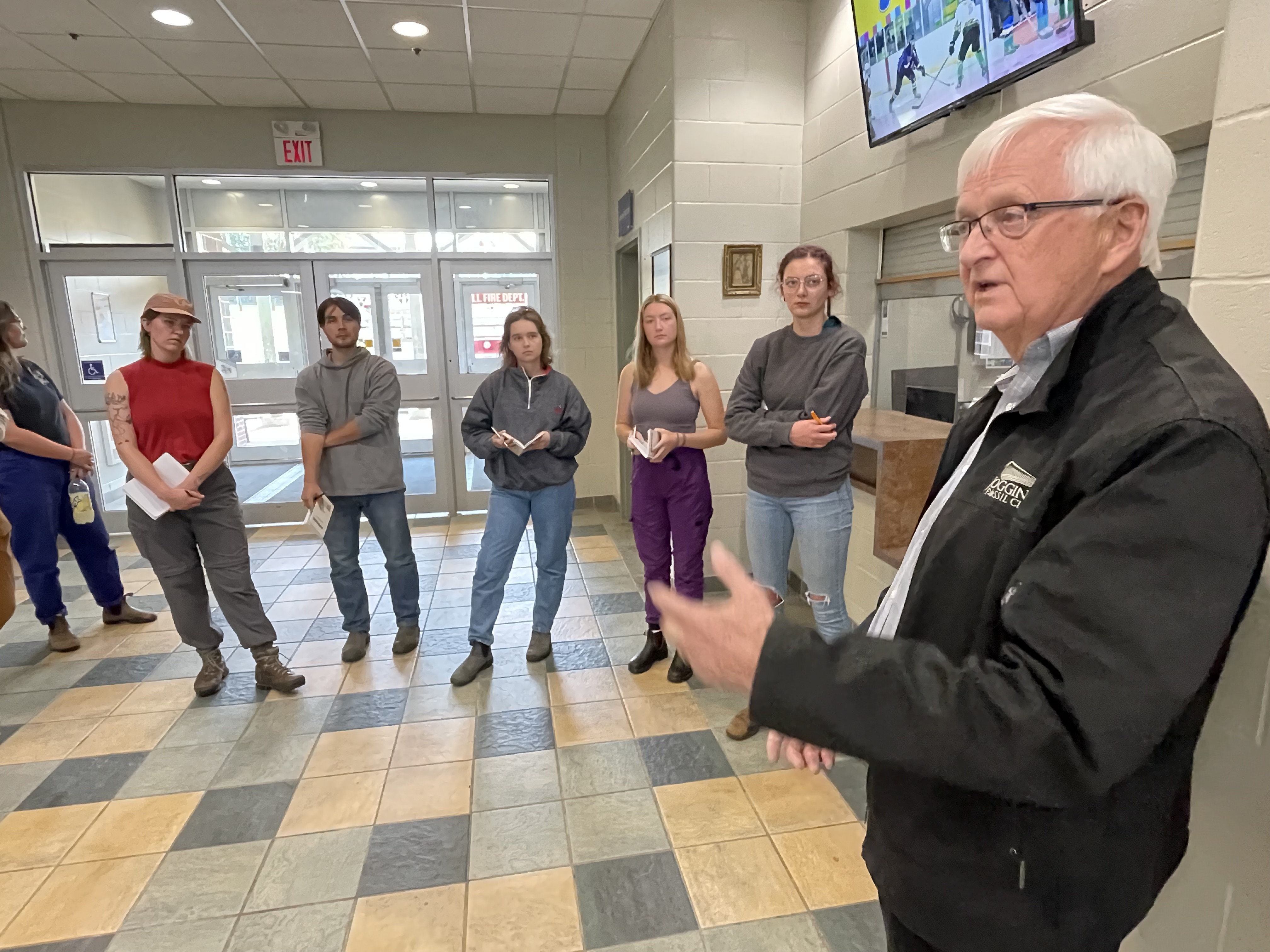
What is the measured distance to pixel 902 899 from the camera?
0.93 metres

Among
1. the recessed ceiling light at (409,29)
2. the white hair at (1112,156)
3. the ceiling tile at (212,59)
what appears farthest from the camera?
the ceiling tile at (212,59)

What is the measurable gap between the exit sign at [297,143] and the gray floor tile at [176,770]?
429 centimetres

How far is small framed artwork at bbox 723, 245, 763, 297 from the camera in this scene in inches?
143

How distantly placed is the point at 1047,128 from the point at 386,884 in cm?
223

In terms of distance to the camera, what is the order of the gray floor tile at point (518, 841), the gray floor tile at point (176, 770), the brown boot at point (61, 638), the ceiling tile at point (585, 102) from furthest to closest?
the ceiling tile at point (585, 102)
the brown boot at point (61, 638)
the gray floor tile at point (176, 770)
the gray floor tile at point (518, 841)

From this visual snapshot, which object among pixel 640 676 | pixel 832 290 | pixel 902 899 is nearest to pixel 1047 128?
pixel 902 899

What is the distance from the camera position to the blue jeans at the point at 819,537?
232 cm

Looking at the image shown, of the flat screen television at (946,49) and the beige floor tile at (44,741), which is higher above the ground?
the flat screen television at (946,49)

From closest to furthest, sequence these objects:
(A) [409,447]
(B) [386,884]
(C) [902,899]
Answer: (C) [902,899] → (B) [386,884] → (A) [409,447]

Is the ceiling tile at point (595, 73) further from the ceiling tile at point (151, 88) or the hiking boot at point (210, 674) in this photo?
the hiking boot at point (210, 674)

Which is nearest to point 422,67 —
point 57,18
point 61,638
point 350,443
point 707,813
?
point 57,18

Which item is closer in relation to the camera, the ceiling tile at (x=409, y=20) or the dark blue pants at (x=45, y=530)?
the dark blue pants at (x=45, y=530)

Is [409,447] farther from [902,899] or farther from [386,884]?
[902,899]

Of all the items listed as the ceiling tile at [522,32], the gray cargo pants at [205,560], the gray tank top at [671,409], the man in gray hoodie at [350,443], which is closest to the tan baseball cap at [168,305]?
the man in gray hoodie at [350,443]
